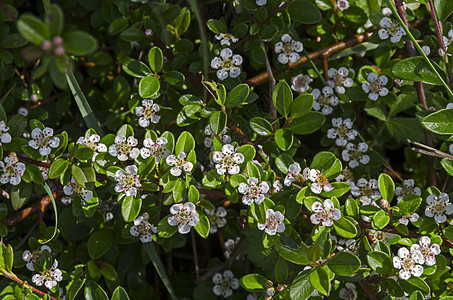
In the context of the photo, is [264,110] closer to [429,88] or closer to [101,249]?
[429,88]

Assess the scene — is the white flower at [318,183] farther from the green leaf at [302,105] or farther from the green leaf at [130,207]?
the green leaf at [130,207]

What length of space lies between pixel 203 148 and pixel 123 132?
1.31 feet

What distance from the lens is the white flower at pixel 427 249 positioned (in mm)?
1586

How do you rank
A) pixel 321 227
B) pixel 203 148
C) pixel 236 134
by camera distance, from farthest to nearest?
pixel 203 148, pixel 236 134, pixel 321 227

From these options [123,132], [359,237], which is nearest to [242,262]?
[359,237]

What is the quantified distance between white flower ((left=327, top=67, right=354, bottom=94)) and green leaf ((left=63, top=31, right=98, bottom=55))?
121cm

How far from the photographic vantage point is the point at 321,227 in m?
1.60

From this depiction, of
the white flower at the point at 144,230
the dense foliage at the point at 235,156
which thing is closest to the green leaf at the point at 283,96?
the dense foliage at the point at 235,156

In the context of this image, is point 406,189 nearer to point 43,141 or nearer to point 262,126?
point 262,126

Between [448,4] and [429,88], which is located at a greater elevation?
[448,4]

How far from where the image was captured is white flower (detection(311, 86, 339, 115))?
203 centimetres

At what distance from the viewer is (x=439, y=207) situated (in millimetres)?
1696

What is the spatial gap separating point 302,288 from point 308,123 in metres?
0.52

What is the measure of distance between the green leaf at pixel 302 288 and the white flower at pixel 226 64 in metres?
0.74
